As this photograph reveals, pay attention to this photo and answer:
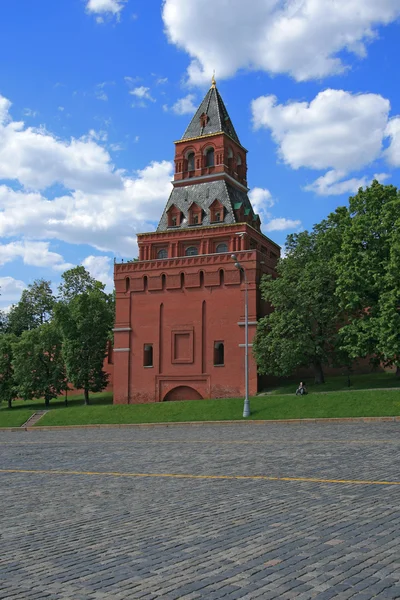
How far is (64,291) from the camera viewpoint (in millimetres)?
65312

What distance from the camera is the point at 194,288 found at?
4178cm

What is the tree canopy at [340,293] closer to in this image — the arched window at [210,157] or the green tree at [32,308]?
the arched window at [210,157]

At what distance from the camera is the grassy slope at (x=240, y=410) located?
88.2ft

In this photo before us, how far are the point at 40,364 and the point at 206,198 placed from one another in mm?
19754

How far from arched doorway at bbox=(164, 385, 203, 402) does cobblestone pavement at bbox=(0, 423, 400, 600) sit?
26.1m

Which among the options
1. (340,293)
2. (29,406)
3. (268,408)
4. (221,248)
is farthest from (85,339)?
(340,293)

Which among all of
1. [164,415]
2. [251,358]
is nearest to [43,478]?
[164,415]

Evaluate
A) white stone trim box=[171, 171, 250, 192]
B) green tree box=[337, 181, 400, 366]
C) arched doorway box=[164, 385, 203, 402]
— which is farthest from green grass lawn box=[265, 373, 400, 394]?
white stone trim box=[171, 171, 250, 192]

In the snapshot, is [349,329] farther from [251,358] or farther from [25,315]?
[25,315]

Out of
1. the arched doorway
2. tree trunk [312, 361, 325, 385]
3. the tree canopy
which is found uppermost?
the tree canopy

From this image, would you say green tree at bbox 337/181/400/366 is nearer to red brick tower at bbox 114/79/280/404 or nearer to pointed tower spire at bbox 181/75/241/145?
red brick tower at bbox 114/79/280/404

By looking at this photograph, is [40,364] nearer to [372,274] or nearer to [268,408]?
[268,408]

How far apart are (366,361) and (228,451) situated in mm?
28625

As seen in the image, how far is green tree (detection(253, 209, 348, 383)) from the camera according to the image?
35.6m
